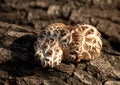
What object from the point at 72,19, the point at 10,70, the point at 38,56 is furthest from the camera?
the point at 72,19

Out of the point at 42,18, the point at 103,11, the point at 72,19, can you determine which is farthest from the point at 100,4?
the point at 42,18

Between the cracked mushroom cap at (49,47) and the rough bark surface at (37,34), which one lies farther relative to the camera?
the rough bark surface at (37,34)

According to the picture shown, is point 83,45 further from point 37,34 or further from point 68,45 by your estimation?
point 37,34

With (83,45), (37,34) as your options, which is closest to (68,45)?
(83,45)

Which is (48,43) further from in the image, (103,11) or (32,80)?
(103,11)

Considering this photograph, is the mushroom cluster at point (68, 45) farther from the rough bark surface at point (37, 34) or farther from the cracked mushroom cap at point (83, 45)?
the rough bark surface at point (37, 34)

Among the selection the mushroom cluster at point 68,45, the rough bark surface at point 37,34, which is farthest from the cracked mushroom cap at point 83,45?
the rough bark surface at point 37,34

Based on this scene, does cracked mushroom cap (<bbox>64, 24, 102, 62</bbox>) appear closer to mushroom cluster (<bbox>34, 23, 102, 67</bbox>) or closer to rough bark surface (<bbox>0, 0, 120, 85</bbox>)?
mushroom cluster (<bbox>34, 23, 102, 67</bbox>)
